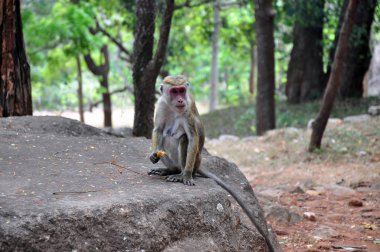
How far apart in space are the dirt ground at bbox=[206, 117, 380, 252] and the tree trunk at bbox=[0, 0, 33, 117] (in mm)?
4232

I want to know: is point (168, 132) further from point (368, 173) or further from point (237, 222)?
point (368, 173)

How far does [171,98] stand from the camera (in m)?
5.55

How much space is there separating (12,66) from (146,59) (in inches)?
87.9

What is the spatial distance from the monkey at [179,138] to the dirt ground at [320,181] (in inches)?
69.2


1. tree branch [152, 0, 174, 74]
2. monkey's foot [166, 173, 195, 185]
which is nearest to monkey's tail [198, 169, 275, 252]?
monkey's foot [166, 173, 195, 185]

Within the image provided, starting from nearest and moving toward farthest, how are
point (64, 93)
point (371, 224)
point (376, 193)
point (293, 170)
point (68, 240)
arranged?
point (68, 240), point (371, 224), point (376, 193), point (293, 170), point (64, 93)

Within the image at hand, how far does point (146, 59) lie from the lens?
9.48 meters

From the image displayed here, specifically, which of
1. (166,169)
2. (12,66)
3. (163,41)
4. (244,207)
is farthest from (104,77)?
(244,207)

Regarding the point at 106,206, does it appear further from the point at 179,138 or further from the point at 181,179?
the point at 179,138

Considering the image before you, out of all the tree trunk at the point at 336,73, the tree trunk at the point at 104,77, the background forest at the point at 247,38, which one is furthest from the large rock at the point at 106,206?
the tree trunk at the point at 104,77

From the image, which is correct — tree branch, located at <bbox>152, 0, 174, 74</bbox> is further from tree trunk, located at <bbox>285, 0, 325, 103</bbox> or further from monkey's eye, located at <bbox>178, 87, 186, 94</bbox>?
tree trunk, located at <bbox>285, 0, 325, 103</bbox>

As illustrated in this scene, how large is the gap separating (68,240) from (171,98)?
78.6 inches

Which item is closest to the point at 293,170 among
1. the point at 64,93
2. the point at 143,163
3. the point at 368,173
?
the point at 368,173

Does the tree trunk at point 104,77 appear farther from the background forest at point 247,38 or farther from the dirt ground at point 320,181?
the dirt ground at point 320,181
